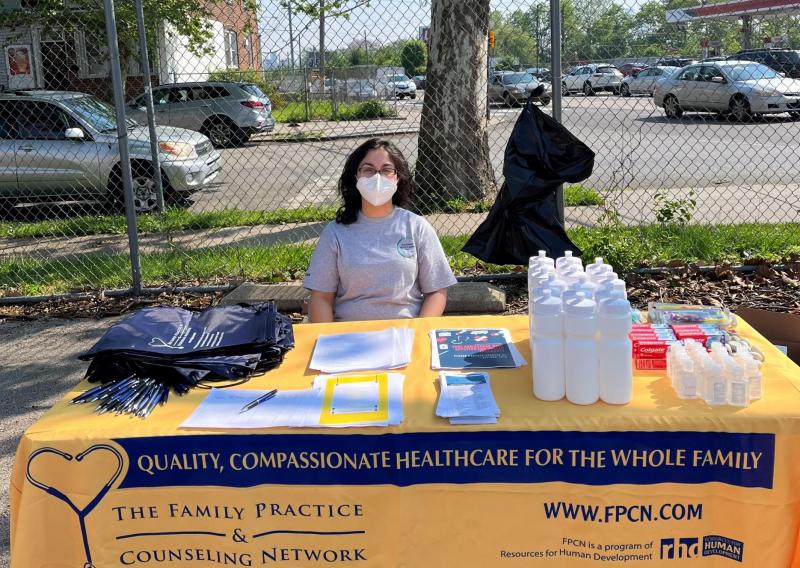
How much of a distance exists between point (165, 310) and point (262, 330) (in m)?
0.42

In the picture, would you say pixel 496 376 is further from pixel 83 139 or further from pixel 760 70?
pixel 760 70

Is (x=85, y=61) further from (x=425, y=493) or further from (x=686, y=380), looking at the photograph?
(x=686, y=380)

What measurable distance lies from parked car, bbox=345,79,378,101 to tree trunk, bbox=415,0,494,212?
33.8 inches

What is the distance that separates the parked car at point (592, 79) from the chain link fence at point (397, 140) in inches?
1.2

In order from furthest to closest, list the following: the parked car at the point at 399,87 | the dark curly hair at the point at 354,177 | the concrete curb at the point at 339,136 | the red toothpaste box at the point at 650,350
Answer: the concrete curb at the point at 339,136
the parked car at the point at 399,87
the dark curly hair at the point at 354,177
the red toothpaste box at the point at 650,350

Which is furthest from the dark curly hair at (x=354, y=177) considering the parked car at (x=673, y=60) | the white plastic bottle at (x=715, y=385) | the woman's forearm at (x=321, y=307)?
the parked car at (x=673, y=60)

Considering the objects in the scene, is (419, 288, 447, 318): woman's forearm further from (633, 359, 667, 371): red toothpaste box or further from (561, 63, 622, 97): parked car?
(561, 63, 622, 97): parked car

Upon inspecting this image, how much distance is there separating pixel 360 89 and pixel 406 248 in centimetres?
447

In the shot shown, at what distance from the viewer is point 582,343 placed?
7.35ft

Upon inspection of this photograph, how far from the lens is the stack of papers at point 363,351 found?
2.75 meters

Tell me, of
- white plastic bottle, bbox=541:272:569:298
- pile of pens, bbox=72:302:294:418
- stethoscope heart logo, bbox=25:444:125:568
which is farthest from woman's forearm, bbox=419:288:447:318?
stethoscope heart logo, bbox=25:444:125:568

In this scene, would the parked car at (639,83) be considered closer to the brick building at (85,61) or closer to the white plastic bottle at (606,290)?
the brick building at (85,61)

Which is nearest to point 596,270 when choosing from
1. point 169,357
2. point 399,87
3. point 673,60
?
point 169,357

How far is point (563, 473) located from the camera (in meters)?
2.26
